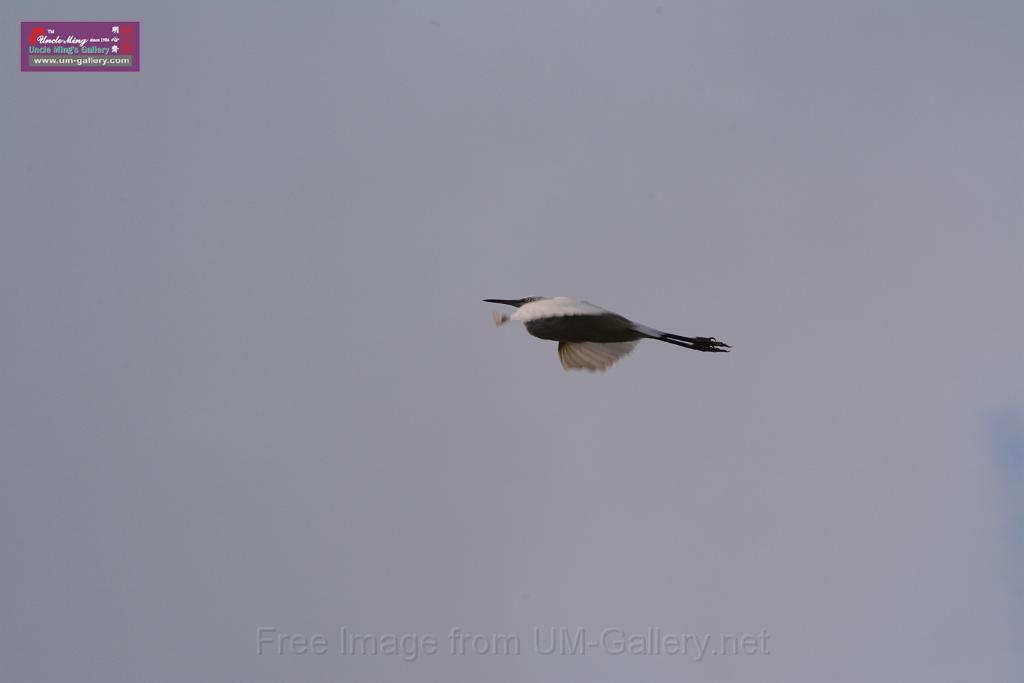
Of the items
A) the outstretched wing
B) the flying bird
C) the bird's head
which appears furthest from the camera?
the bird's head

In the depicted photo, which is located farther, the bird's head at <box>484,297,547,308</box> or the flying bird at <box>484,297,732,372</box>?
the bird's head at <box>484,297,547,308</box>

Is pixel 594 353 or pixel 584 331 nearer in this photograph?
pixel 584 331

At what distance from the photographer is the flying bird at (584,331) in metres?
18.8

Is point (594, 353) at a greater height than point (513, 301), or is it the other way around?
point (513, 301)

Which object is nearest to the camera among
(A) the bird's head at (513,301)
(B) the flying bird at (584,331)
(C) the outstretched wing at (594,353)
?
(B) the flying bird at (584,331)

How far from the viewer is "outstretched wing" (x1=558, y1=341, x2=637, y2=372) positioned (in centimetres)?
2003

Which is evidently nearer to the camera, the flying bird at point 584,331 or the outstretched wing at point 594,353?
the flying bird at point 584,331

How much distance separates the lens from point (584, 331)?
19312 mm

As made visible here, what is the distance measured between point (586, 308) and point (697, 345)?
164 centimetres

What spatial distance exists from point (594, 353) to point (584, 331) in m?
0.85

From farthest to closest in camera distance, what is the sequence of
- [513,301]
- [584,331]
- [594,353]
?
[513,301]
[594,353]
[584,331]

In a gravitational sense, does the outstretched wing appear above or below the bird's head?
below

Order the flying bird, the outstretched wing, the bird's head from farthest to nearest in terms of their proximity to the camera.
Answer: the bird's head → the outstretched wing → the flying bird

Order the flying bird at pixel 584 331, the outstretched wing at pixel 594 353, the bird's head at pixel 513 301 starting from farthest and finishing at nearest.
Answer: the bird's head at pixel 513 301 → the outstretched wing at pixel 594 353 → the flying bird at pixel 584 331
